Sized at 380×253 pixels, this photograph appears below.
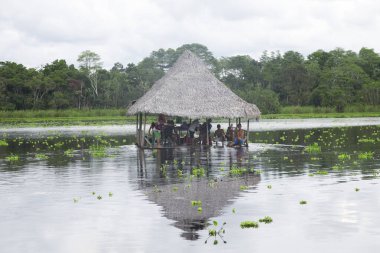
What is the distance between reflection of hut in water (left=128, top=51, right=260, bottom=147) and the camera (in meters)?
35.6

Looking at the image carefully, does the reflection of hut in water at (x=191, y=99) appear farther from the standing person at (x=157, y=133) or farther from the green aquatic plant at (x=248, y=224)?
the green aquatic plant at (x=248, y=224)

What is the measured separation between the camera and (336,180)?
21000 millimetres

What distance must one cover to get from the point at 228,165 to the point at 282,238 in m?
13.3

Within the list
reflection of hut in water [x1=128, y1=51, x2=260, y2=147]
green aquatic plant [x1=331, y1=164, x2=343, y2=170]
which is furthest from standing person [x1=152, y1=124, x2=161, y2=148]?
green aquatic plant [x1=331, y1=164, x2=343, y2=170]

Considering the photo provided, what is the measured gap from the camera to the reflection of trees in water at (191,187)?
597 inches

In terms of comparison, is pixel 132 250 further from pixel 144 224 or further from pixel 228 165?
pixel 228 165

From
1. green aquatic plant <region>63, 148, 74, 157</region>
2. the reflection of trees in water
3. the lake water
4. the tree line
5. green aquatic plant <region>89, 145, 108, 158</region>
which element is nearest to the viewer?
the lake water

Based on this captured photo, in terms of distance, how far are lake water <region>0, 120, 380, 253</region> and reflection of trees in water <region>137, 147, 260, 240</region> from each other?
30mm

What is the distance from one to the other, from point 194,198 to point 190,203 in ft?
2.74

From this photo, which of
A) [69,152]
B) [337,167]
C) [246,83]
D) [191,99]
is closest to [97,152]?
[69,152]

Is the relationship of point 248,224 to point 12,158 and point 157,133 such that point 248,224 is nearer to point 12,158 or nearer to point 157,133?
point 12,158

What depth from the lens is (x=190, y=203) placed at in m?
16.9

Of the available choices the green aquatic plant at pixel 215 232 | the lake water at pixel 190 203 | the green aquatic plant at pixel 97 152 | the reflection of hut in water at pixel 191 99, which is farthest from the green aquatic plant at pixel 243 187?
the reflection of hut in water at pixel 191 99

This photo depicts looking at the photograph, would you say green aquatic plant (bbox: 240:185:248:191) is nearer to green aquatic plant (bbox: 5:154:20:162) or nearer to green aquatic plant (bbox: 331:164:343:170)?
green aquatic plant (bbox: 331:164:343:170)
